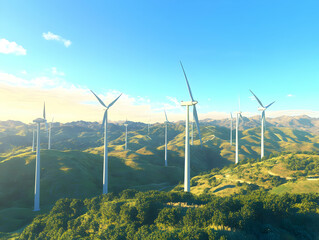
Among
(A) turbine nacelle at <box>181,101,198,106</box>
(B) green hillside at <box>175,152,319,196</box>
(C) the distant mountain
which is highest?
(A) turbine nacelle at <box>181,101,198,106</box>

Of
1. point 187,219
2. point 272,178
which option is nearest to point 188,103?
point 187,219

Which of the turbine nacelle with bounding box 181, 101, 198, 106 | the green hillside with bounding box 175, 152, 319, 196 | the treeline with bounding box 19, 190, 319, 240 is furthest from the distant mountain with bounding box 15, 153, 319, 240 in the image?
the green hillside with bounding box 175, 152, 319, 196

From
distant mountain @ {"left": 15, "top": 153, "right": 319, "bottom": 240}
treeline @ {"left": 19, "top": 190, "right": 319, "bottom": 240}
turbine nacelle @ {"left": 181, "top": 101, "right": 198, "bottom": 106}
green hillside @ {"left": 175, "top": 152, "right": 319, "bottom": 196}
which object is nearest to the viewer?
treeline @ {"left": 19, "top": 190, "right": 319, "bottom": 240}

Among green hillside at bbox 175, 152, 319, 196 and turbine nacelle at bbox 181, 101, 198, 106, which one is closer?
turbine nacelle at bbox 181, 101, 198, 106

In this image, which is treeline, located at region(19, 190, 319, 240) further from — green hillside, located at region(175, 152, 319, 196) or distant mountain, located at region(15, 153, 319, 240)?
green hillside, located at region(175, 152, 319, 196)

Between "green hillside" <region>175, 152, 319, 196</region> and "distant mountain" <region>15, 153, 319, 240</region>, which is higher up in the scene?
"distant mountain" <region>15, 153, 319, 240</region>

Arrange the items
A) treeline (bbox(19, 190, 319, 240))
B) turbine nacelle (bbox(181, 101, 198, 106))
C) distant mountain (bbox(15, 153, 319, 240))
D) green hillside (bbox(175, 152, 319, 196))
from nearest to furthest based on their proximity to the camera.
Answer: treeline (bbox(19, 190, 319, 240)), distant mountain (bbox(15, 153, 319, 240)), turbine nacelle (bbox(181, 101, 198, 106)), green hillside (bbox(175, 152, 319, 196))

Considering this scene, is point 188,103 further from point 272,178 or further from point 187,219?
point 272,178

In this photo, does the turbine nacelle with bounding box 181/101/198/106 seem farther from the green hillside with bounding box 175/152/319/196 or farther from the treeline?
the green hillside with bounding box 175/152/319/196

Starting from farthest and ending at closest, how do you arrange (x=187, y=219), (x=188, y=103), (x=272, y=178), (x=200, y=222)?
1. (x=272, y=178)
2. (x=188, y=103)
3. (x=187, y=219)
4. (x=200, y=222)

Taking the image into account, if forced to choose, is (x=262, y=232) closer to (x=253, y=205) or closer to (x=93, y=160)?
(x=253, y=205)

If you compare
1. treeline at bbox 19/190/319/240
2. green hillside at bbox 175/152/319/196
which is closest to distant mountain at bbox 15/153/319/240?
treeline at bbox 19/190/319/240

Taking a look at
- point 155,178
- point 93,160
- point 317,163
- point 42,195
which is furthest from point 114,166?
point 317,163
